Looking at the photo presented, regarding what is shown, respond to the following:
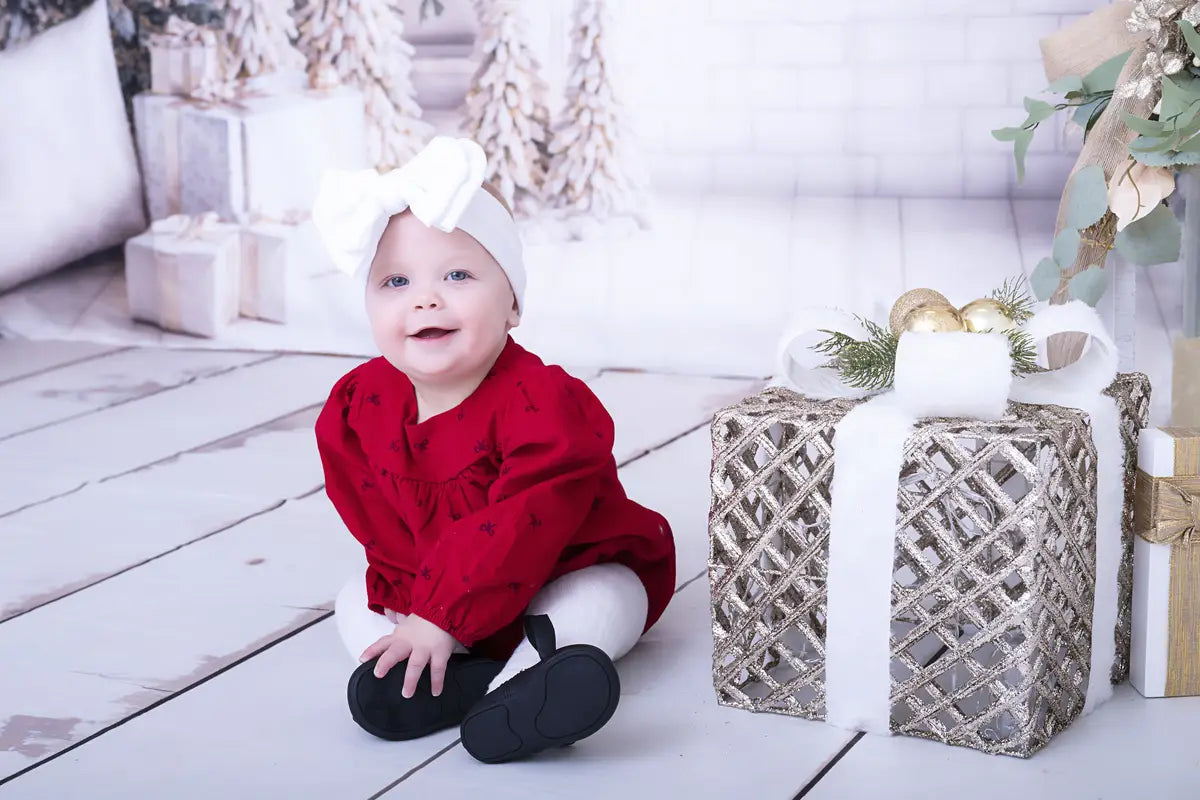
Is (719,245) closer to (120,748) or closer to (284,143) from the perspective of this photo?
(284,143)

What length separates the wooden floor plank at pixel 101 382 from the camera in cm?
222

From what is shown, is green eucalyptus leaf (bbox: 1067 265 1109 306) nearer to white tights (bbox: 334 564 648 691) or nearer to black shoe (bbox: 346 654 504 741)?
white tights (bbox: 334 564 648 691)

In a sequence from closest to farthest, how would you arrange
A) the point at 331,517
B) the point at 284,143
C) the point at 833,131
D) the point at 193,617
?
the point at 193,617 < the point at 331,517 < the point at 833,131 < the point at 284,143

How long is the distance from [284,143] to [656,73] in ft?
2.44

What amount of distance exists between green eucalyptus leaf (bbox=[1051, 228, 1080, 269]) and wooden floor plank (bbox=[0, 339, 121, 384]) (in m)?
1.91

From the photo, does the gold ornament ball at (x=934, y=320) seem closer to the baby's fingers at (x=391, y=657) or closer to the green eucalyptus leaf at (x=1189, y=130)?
the green eucalyptus leaf at (x=1189, y=130)

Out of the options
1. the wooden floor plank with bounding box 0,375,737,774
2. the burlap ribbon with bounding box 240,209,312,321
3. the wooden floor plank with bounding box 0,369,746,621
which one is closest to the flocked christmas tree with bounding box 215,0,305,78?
the burlap ribbon with bounding box 240,209,312,321

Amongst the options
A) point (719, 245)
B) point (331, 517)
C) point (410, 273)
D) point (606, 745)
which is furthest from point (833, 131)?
point (606, 745)

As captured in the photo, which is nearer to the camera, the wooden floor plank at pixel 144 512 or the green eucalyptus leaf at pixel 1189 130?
the green eucalyptus leaf at pixel 1189 130

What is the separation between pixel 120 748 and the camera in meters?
1.08

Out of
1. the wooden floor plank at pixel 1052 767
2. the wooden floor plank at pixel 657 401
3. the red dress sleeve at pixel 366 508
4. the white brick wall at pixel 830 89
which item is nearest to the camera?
the wooden floor plank at pixel 1052 767

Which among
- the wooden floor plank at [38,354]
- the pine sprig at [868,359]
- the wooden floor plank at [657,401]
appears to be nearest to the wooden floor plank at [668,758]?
the pine sprig at [868,359]

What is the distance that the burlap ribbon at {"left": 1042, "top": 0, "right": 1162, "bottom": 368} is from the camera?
1.16 meters

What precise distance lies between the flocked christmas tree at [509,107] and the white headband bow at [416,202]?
1421 millimetres
